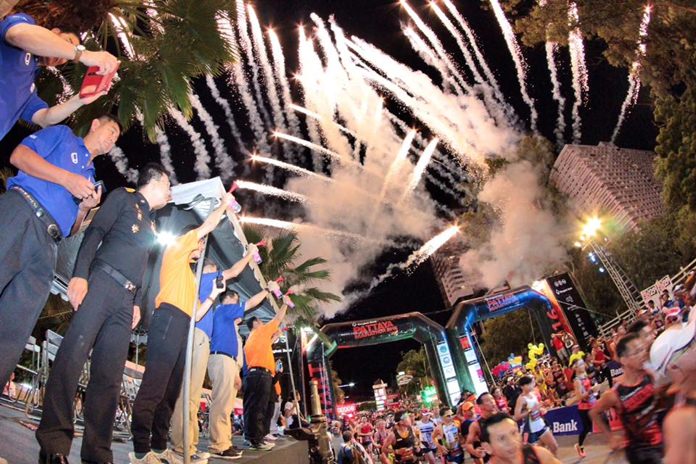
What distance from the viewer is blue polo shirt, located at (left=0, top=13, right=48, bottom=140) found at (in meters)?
2.43

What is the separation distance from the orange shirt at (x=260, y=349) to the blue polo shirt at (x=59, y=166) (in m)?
3.70

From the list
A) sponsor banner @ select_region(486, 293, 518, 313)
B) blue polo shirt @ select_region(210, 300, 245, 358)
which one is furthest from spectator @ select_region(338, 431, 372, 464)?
sponsor banner @ select_region(486, 293, 518, 313)

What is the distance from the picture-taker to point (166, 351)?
3666 millimetres

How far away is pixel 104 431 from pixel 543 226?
4453 cm

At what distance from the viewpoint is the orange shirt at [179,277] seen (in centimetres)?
388

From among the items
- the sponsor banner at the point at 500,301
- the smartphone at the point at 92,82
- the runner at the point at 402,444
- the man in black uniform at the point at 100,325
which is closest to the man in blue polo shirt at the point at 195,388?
the man in black uniform at the point at 100,325

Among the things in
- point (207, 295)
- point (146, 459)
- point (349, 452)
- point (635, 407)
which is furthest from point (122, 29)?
point (349, 452)

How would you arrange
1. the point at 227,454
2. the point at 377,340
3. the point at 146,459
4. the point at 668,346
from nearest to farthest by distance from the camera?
the point at 146,459 < the point at 668,346 < the point at 227,454 < the point at 377,340

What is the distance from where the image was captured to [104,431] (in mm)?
2797

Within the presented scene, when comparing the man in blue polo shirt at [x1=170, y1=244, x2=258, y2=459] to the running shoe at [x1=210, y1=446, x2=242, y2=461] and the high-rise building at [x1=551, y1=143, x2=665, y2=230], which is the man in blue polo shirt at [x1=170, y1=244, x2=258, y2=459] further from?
the high-rise building at [x1=551, y1=143, x2=665, y2=230]

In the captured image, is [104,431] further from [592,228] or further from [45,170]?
[592,228]

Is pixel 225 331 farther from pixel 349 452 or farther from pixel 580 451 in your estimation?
pixel 349 452

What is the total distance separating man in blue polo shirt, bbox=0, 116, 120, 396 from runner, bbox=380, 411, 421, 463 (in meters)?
11.4

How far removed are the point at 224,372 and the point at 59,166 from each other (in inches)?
117
